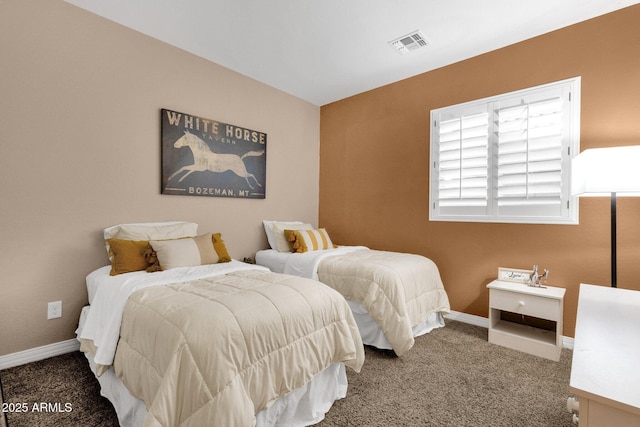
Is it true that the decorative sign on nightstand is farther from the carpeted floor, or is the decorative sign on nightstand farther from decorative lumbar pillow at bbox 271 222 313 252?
decorative lumbar pillow at bbox 271 222 313 252

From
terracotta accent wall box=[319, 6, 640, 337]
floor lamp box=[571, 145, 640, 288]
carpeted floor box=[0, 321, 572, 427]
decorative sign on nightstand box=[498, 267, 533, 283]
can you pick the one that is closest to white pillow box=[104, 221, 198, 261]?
carpeted floor box=[0, 321, 572, 427]

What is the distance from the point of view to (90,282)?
2307 millimetres

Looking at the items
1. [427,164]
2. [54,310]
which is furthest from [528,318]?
[54,310]

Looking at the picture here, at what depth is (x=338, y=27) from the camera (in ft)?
8.66

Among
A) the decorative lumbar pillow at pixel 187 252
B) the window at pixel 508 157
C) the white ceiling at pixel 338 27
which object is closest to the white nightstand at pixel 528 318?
the window at pixel 508 157

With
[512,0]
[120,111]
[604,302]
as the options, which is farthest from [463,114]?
[120,111]

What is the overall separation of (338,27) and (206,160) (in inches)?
72.2

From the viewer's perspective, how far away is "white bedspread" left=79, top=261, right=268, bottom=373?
169 centimetres

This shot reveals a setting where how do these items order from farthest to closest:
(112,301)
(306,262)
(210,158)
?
1. (210,158)
2. (306,262)
3. (112,301)

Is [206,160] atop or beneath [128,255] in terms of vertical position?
atop

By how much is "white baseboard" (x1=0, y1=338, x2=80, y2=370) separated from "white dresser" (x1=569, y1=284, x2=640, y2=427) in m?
3.18

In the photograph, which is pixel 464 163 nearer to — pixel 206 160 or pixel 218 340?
pixel 206 160

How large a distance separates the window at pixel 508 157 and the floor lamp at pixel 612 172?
558mm

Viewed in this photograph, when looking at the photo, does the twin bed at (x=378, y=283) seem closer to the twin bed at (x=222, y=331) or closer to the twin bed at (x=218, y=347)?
the twin bed at (x=222, y=331)
